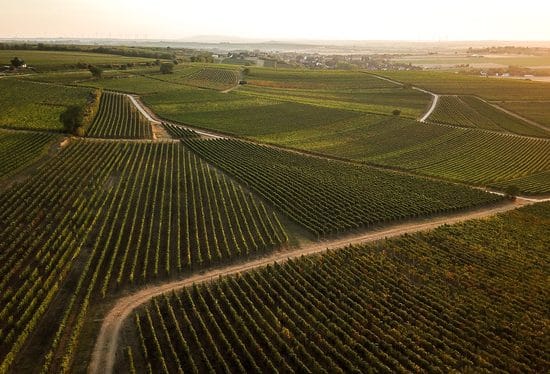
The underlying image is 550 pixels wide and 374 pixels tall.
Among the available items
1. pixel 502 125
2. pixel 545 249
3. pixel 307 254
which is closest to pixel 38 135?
pixel 307 254

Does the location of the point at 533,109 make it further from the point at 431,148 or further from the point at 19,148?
the point at 19,148

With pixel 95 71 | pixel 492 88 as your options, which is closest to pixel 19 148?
pixel 95 71

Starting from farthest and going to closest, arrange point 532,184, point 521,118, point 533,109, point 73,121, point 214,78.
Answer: point 214,78, point 533,109, point 521,118, point 73,121, point 532,184

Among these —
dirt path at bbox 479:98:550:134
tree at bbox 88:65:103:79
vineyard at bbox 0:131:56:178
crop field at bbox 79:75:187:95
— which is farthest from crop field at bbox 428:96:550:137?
tree at bbox 88:65:103:79

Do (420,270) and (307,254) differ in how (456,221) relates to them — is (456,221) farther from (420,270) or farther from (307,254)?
(307,254)

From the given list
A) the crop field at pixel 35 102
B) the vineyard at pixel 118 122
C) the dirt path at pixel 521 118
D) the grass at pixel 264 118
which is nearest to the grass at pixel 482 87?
the dirt path at pixel 521 118

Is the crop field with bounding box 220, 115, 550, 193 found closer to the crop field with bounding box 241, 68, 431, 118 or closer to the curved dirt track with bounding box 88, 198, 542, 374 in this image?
the curved dirt track with bounding box 88, 198, 542, 374
